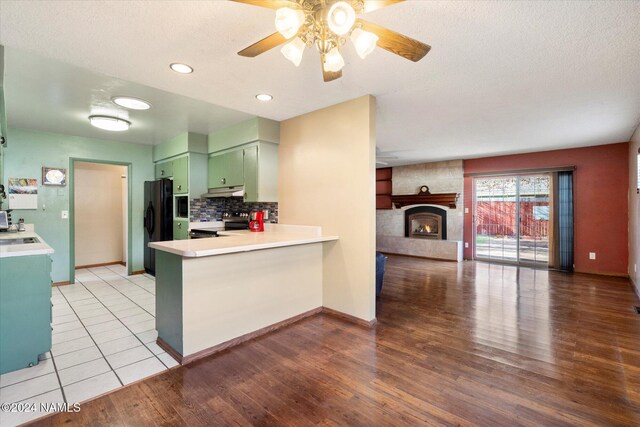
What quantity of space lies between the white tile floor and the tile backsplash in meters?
1.41

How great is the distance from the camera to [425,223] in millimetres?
7633

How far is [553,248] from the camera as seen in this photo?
5895 mm

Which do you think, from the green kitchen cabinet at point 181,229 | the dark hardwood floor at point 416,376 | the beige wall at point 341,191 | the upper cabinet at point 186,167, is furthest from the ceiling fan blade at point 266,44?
the green kitchen cabinet at point 181,229

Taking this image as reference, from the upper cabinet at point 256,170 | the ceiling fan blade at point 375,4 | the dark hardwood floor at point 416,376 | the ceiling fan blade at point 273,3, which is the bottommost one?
the dark hardwood floor at point 416,376

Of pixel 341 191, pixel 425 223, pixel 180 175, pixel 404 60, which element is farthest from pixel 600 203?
pixel 180 175

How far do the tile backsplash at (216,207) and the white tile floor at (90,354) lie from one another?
1408mm

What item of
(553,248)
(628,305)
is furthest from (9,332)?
(553,248)

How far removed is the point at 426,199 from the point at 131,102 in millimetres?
6325

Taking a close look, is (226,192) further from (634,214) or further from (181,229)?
(634,214)

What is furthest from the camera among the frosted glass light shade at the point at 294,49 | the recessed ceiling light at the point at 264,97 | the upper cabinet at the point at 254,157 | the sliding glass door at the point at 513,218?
the sliding glass door at the point at 513,218

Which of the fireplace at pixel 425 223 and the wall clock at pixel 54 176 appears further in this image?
the fireplace at pixel 425 223

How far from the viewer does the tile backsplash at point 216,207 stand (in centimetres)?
478

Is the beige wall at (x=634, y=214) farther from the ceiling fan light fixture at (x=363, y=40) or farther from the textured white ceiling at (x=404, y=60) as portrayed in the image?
the ceiling fan light fixture at (x=363, y=40)

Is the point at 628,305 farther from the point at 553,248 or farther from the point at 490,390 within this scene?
the point at 490,390
